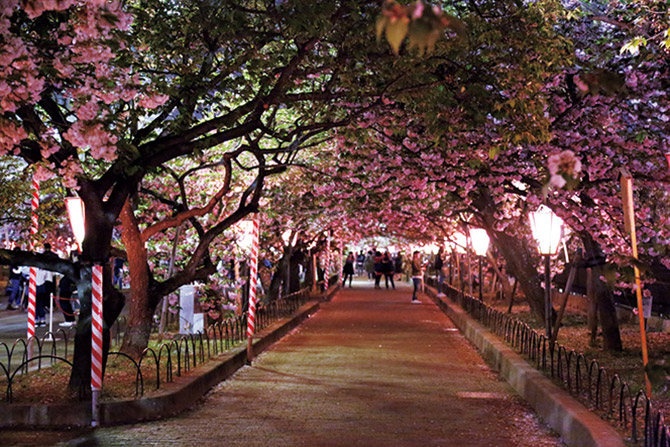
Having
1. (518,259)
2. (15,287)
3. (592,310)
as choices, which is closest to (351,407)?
(592,310)

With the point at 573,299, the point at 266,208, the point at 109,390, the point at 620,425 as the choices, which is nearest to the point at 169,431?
the point at 109,390

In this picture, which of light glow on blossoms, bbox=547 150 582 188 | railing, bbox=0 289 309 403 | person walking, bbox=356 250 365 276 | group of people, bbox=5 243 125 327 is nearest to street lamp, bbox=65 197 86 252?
railing, bbox=0 289 309 403

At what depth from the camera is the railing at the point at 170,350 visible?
35.9 ft

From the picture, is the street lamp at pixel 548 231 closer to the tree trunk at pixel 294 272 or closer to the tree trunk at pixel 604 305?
the tree trunk at pixel 604 305

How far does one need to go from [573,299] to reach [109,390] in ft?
65.8

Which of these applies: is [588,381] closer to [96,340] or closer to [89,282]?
[96,340]

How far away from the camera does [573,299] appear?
27906 mm

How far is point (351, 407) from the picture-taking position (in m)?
11.0

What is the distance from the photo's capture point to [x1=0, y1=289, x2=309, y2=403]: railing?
10945mm

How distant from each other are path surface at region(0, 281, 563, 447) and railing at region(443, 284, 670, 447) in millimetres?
654

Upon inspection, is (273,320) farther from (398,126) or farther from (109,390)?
(109,390)

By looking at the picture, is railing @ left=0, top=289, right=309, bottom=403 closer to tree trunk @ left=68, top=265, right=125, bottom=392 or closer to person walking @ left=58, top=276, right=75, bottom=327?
tree trunk @ left=68, top=265, right=125, bottom=392

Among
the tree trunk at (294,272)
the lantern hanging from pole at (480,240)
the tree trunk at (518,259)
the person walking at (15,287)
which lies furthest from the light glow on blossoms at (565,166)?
the tree trunk at (294,272)

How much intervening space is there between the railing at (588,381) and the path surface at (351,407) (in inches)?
25.7
